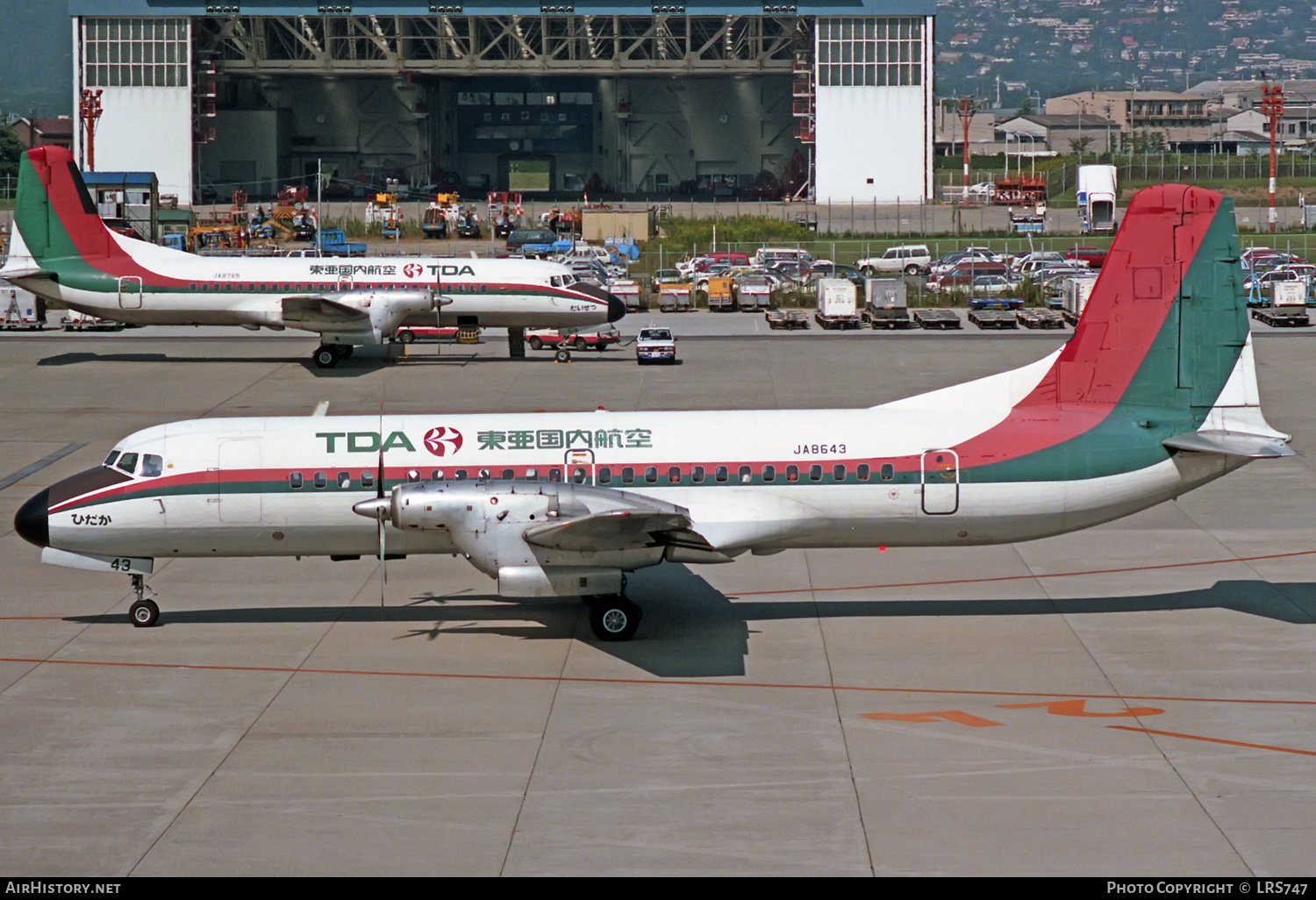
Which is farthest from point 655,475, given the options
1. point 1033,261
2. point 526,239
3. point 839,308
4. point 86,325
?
point 526,239

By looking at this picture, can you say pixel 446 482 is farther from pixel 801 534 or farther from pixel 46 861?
pixel 46 861

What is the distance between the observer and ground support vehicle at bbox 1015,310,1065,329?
6266cm

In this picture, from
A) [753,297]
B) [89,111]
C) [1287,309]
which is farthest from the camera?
[89,111]

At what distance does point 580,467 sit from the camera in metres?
24.2

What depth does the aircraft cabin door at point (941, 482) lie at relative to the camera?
2388 centimetres

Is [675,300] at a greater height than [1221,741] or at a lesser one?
greater

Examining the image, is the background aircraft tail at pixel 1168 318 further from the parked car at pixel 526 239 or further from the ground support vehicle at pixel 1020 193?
the ground support vehicle at pixel 1020 193

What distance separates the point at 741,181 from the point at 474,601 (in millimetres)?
125495

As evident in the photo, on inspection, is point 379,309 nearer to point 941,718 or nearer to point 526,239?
point 941,718

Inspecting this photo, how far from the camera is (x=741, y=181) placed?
147 m

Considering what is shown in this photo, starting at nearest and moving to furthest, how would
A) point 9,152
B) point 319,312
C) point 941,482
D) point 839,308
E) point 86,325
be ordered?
point 941,482 < point 319,312 < point 86,325 < point 839,308 < point 9,152

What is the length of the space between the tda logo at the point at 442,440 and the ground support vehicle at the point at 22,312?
45.4 meters

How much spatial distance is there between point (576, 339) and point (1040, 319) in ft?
67.1

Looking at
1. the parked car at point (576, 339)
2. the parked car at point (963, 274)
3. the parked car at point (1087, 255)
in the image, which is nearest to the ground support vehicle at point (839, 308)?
the parked car at point (576, 339)
